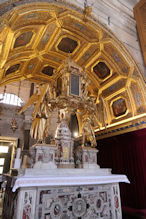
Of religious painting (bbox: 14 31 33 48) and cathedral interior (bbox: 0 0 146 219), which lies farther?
religious painting (bbox: 14 31 33 48)

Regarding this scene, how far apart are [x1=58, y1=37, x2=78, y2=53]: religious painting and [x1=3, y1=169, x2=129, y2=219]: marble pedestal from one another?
16.6 ft

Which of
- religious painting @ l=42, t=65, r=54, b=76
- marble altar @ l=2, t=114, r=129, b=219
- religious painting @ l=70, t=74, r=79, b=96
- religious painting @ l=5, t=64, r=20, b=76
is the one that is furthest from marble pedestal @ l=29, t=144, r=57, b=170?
religious painting @ l=42, t=65, r=54, b=76

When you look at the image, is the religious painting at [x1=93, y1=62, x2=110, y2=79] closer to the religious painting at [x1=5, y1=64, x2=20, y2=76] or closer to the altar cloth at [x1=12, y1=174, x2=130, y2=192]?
the religious painting at [x1=5, y1=64, x2=20, y2=76]

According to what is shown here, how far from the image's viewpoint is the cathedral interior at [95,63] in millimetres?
5211

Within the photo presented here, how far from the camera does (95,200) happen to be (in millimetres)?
4133

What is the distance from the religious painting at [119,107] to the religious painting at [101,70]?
144 cm

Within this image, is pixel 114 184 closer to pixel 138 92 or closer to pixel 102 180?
pixel 102 180

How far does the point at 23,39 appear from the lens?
18.4 ft

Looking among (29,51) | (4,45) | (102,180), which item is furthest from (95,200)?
(29,51)

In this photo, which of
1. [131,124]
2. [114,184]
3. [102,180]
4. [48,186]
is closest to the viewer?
[48,186]

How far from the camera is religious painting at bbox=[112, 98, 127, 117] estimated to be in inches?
288

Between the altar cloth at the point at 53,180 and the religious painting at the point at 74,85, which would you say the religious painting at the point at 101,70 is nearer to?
the religious painting at the point at 74,85

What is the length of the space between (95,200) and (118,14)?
8518mm

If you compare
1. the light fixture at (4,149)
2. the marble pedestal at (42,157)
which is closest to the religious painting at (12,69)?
the marble pedestal at (42,157)
